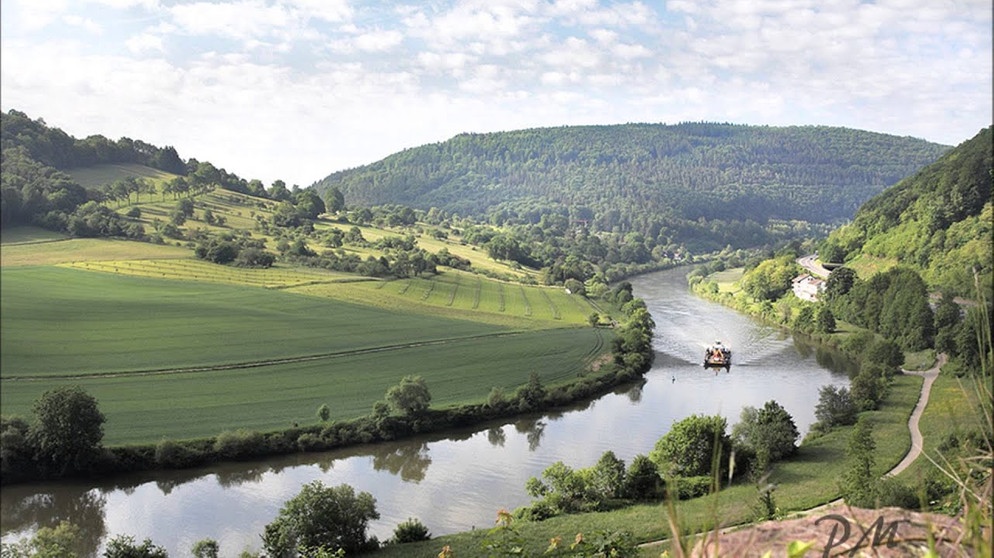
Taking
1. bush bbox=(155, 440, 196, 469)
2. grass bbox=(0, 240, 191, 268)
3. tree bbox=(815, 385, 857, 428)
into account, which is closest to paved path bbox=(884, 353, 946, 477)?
tree bbox=(815, 385, 857, 428)

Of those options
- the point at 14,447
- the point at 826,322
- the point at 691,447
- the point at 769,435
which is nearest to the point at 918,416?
the point at 769,435

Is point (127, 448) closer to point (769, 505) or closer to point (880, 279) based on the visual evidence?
point (769, 505)

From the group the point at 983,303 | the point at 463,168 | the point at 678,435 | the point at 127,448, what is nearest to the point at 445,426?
the point at 678,435

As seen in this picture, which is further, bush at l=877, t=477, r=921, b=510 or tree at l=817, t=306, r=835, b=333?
tree at l=817, t=306, r=835, b=333

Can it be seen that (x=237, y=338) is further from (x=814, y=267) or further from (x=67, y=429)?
(x=814, y=267)

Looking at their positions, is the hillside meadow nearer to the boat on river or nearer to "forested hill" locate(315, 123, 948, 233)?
the boat on river

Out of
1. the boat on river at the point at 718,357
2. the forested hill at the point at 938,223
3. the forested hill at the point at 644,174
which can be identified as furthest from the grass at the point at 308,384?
the forested hill at the point at 644,174

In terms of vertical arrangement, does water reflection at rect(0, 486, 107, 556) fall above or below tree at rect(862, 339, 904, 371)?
below
